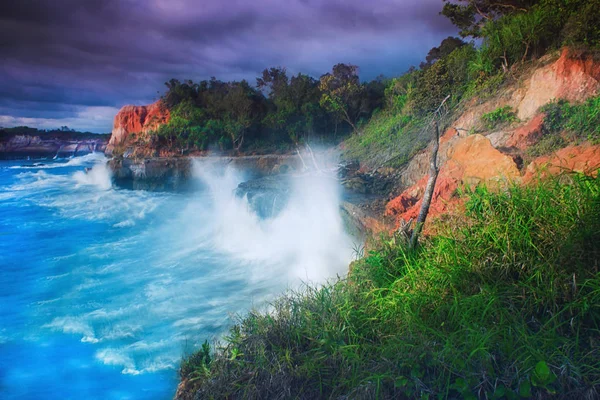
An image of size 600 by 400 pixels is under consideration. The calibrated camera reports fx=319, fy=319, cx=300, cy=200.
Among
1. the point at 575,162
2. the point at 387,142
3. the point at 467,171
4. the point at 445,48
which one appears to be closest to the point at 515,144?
the point at 467,171

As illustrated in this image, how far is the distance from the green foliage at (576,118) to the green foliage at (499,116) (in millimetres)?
1138

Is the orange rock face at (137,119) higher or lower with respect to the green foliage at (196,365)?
higher

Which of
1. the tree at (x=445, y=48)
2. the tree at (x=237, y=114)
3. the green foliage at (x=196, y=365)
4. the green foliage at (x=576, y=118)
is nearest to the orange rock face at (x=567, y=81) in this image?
the green foliage at (x=576, y=118)

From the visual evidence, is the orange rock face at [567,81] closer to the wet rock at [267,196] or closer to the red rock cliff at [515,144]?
the red rock cliff at [515,144]

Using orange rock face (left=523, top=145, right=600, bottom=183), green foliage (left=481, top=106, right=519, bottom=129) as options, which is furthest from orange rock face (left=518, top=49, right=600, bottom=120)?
orange rock face (left=523, top=145, right=600, bottom=183)

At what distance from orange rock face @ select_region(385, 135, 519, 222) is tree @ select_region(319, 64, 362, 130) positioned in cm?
1682

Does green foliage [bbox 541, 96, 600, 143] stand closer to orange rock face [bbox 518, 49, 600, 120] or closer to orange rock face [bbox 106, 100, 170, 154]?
orange rock face [bbox 518, 49, 600, 120]

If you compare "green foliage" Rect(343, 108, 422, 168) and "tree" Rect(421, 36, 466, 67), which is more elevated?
"tree" Rect(421, 36, 466, 67)

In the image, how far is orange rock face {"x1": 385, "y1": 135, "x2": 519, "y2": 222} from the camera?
5204 millimetres

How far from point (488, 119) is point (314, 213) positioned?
538cm

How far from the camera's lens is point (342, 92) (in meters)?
23.0

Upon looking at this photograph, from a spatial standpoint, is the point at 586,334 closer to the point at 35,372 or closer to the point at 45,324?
the point at 35,372

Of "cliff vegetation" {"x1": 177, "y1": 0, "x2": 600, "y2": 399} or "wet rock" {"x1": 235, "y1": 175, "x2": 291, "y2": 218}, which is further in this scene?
"wet rock" {"x1": 235, "y1": 175, "x2": 291, "y2": 218}

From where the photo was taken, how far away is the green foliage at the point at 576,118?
555cm
